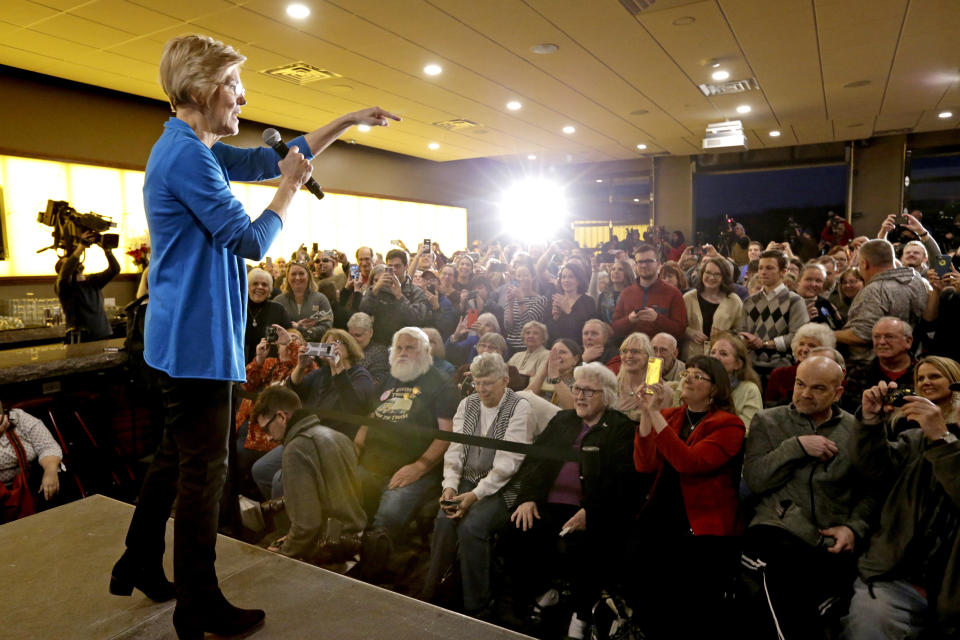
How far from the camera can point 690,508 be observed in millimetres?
2129

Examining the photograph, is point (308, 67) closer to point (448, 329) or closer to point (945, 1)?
point (448, 329)

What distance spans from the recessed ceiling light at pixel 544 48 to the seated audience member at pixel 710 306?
2.48 metres

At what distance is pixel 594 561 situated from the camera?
2.04m

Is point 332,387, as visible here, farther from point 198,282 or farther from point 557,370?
point 198,282

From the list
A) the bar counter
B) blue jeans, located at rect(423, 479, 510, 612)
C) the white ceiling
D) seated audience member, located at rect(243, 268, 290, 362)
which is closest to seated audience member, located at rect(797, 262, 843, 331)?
the white ceiling

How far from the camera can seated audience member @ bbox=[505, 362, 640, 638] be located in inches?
80.1

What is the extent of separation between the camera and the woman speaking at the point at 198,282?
47.6 inches

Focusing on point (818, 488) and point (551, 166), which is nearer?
point (818, 488)

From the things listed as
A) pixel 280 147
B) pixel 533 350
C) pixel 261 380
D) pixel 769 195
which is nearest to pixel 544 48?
pixel 533 350

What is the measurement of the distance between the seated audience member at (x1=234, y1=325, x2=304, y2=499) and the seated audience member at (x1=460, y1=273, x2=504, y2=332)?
4.58ft

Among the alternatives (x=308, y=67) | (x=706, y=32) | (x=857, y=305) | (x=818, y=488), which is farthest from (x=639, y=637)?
(x=308, y=67)

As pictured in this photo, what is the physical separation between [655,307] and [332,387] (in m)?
2.02

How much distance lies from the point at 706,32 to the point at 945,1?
1607mm

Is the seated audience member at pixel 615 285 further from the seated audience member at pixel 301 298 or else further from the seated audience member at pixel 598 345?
the seated audience member at pixel 301 298
